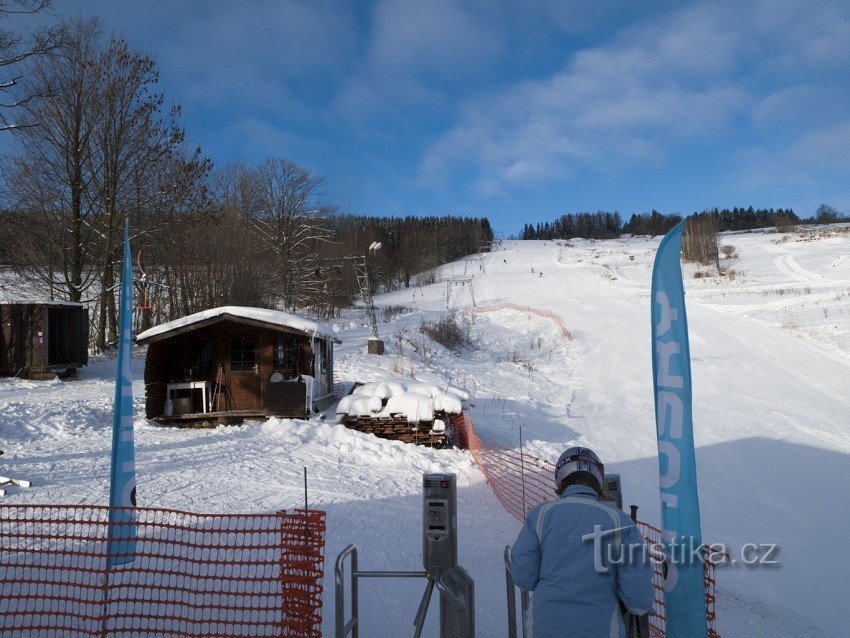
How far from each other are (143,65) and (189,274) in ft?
30.8

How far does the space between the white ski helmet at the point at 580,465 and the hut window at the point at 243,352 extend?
46.5ft

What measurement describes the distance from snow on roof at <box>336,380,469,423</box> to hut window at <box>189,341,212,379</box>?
4.90 meters

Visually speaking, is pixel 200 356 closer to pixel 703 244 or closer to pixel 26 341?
pixel 26 341

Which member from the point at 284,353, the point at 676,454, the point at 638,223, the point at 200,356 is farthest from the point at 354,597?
the point at 638,223

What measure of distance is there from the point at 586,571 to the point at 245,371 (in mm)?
14575

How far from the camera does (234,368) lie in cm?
1611

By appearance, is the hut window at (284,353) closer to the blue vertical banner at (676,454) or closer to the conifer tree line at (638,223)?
the blue vertical banner at (676,454)

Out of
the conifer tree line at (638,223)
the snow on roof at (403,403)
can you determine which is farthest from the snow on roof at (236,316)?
the conifer tree line at (638,223)

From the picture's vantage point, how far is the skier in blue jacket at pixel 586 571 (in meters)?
2.70

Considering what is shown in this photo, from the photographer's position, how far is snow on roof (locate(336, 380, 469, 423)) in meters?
13.3

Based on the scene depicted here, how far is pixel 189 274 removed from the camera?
91.6 ft

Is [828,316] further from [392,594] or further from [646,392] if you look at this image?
[392,594]

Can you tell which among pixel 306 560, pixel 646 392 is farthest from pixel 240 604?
pixel 646 392

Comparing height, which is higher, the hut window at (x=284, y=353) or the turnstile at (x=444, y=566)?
the hut window at (x=284, y=353)
